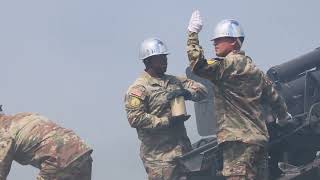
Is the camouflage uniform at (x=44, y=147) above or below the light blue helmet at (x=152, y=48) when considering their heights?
below

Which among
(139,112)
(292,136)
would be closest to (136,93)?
(139,112)

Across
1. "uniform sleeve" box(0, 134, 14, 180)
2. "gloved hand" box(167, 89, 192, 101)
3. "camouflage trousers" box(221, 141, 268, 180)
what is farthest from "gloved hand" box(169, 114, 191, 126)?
"uniform sleeve" box(0, 134, 14, 180)

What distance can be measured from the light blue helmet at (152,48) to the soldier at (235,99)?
144cm

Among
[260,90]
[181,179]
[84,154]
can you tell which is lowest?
[181,179]

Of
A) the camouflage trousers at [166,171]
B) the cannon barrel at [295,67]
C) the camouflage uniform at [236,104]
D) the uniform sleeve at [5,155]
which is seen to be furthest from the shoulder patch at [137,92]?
the cannon barrel at [295,67]

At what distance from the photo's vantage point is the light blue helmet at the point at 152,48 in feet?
28.6

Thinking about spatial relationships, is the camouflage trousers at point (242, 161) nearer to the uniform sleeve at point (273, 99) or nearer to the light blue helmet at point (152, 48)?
the uniform sleeve at point (273, 99)

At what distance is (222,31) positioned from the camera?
24.1ft

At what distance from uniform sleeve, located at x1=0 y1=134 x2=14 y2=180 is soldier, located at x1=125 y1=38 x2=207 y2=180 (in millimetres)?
1741

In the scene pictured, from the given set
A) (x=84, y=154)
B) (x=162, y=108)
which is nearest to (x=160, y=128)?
(x=162, y=108)

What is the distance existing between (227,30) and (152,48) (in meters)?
1.56

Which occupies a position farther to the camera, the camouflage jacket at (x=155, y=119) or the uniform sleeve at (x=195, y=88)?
the uniform sleeve at (x=195, y=88)

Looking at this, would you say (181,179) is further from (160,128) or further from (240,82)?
(240,82)

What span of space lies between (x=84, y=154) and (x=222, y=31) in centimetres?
184
